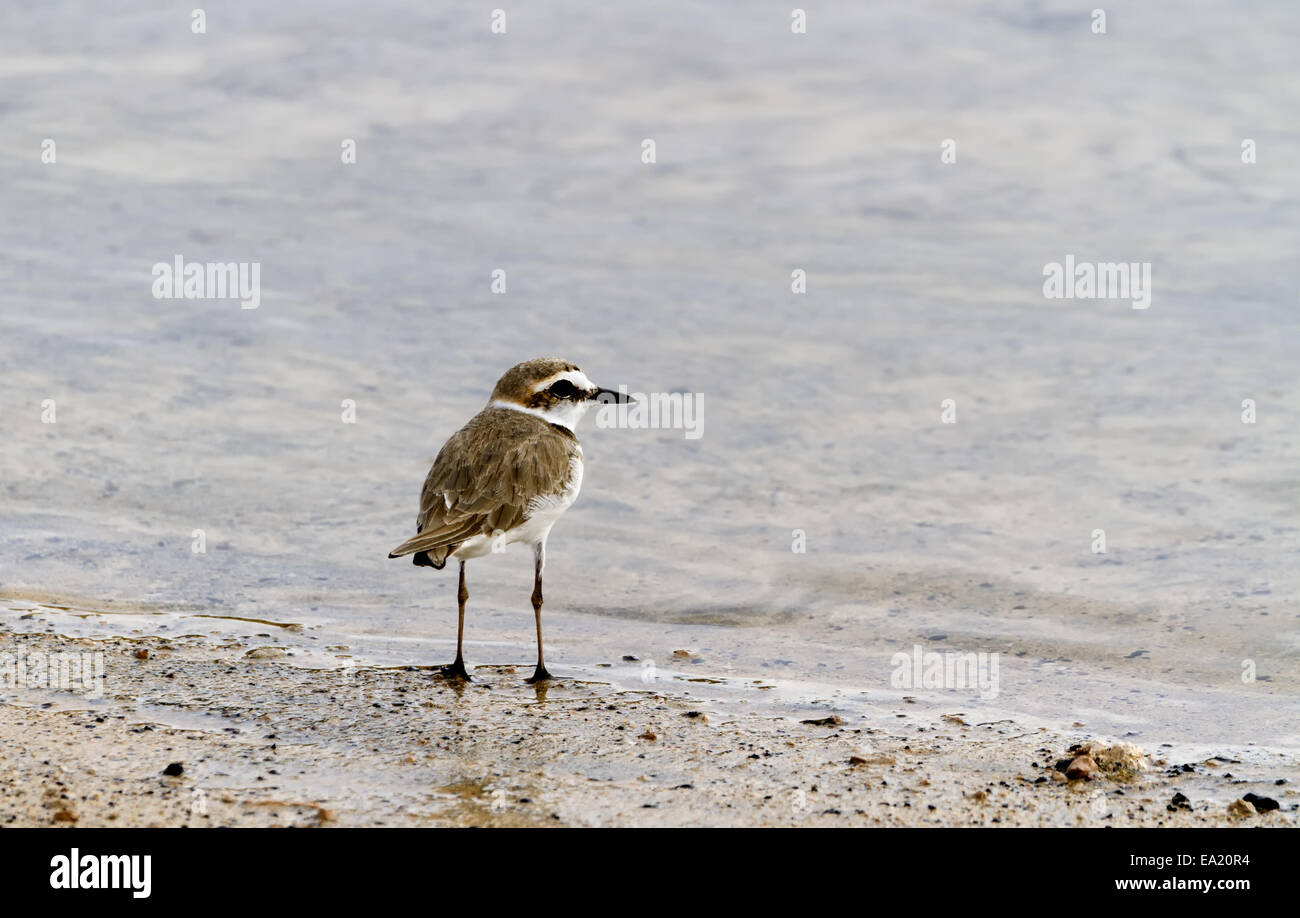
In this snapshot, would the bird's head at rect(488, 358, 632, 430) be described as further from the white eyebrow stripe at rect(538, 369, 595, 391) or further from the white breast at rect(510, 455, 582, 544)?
the white breast at rect(510, 455, 582, 544)

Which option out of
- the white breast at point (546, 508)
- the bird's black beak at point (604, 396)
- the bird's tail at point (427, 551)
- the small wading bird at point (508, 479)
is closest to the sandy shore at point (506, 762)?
the bird's tail at point (427, 551)

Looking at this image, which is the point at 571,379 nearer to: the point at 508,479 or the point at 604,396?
the point at 604,396

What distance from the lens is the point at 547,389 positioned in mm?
8711

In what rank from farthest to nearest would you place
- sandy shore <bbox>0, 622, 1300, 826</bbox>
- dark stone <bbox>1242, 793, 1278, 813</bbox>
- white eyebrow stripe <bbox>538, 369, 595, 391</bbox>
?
white eyebrow stripe <bbox>538, 369, 595, 391</bbox>, dark stone <bbox>1242, 793, 1278, 813</bbox>, sandy shore <bbox>0, 622, 1300, 826</bbox>

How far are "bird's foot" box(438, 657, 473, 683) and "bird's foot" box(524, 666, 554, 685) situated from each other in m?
0.32

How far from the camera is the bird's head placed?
871 cm

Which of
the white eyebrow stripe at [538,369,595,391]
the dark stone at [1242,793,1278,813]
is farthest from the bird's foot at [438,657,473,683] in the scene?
the dark stone at [1242,793,1278,813]

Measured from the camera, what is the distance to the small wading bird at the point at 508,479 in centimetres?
798

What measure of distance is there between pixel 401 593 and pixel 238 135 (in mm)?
12068

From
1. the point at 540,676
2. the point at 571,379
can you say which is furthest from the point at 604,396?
the point at 540,676

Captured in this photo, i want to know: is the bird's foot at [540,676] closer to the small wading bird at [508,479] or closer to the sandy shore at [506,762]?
the small wading bird at [508,479]

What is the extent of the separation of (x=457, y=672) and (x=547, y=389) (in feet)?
5.63
